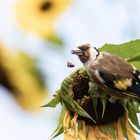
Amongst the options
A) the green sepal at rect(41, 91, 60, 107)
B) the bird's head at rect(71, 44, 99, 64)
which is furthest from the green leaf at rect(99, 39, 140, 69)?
the green sepal at rect(41, 91, 60, 107)

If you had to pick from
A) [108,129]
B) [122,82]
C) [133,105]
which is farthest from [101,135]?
[122,82]

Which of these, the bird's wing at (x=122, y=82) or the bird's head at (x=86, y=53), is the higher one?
the bird's head at (x=86, y=53)

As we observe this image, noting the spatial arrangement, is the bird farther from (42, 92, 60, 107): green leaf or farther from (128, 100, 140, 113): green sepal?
(42, 92, 60, 107): green leaf

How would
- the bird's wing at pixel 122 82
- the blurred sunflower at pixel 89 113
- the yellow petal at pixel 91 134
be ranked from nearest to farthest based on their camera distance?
the bird's wing at pixel 122 82 < the blurred sunflower at pixel 89 113 < the yellow petal at pixel 91 134

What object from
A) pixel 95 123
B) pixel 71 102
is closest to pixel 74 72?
pixel 71 102

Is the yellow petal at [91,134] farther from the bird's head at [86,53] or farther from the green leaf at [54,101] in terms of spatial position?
the bird's head at [86,53]

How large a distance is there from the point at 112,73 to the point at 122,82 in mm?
67

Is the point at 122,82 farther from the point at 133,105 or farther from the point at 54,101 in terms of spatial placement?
the point at 54,101

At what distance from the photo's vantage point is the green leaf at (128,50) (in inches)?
69.1

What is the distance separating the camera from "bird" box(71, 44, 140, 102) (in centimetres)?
157

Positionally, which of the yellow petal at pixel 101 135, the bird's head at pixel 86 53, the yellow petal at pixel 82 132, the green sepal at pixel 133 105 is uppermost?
the bird's head at pixel 86 53

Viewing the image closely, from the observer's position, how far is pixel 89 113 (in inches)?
69.5

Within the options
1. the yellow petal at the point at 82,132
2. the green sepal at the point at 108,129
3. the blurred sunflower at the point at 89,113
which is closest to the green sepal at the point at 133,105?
the blurred sunflower at the point at 89,113

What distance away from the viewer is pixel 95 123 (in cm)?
184
